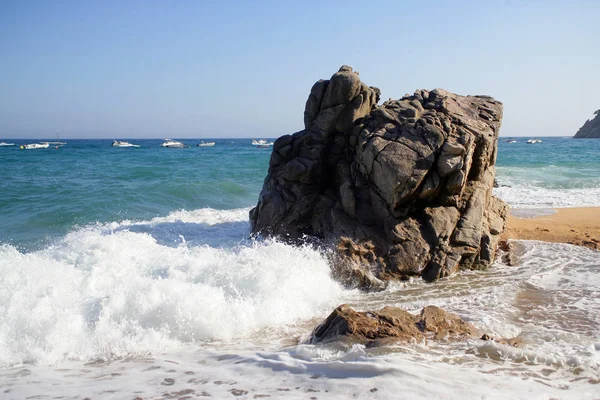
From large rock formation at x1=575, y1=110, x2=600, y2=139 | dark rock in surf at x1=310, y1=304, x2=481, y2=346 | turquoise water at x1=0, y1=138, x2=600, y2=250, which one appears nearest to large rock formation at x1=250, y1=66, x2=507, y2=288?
dark rock in surf at x1=310, y1=304, x2=481, y2=346

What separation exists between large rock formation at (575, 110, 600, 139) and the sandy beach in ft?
356

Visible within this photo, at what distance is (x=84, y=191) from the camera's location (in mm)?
19375

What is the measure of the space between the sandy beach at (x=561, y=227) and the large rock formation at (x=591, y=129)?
108 meters

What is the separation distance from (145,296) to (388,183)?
4.75 m

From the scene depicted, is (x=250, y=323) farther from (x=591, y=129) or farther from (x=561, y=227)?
(x=591, y=129)

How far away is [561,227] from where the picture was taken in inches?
492

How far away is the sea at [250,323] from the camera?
15.7 ft

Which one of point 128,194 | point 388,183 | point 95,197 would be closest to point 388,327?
point 388,183

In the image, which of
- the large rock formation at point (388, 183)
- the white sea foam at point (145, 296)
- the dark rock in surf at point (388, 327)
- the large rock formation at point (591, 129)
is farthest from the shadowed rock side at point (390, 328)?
the large rock formation at point (591, 129)

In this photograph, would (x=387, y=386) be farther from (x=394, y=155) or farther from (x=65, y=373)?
(x=394, y=155)

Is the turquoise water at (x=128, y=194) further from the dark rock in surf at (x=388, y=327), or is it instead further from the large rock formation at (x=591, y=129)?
the large rock formation at (x=591, y=129)

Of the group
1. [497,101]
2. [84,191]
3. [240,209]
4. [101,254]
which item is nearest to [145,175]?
[84,191]

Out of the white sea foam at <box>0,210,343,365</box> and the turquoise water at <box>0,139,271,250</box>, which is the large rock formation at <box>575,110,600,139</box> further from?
the white sea foam at <box>0,210,343,365</box>

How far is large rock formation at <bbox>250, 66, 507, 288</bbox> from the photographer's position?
888 cm
